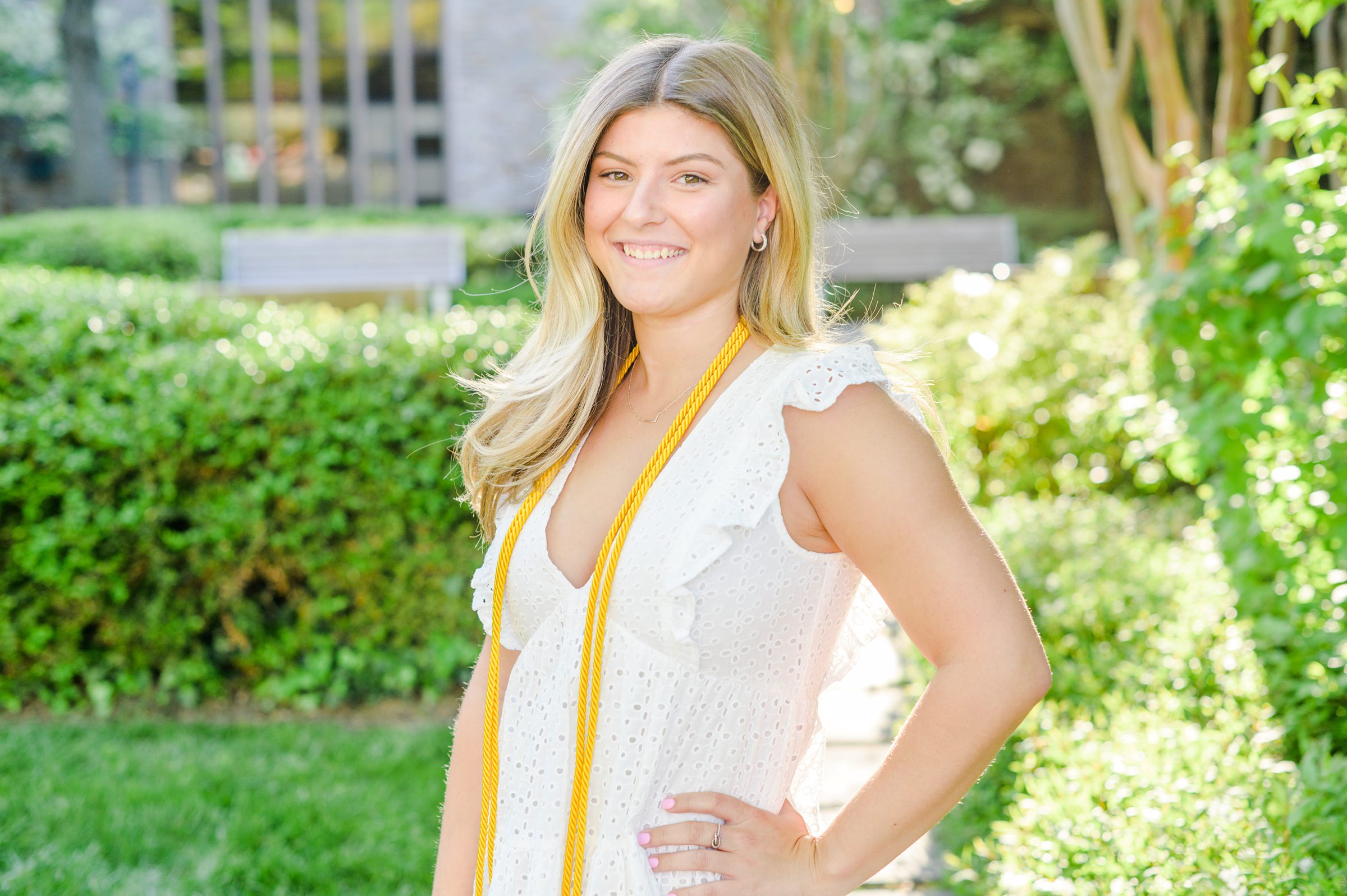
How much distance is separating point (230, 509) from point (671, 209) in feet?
10.0

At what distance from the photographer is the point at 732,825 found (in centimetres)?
143

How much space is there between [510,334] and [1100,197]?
1568cm

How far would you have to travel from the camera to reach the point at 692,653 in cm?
141

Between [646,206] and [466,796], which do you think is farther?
[466,796]

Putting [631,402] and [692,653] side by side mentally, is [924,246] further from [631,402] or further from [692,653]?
[692,653]

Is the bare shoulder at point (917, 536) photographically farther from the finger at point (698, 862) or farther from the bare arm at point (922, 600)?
the finger at point (698, 862)

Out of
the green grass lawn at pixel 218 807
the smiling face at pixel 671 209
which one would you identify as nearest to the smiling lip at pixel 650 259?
the smiling face at pixel 671 209

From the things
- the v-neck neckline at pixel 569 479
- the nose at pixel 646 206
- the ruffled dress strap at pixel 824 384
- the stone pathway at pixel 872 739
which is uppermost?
the nose at pixel 646 206

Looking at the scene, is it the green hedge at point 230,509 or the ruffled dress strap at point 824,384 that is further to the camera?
the green hedge at point 230,509

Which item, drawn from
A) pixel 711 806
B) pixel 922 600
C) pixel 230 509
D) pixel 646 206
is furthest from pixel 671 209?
pixel 230 509

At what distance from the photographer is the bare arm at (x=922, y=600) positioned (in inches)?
51.6

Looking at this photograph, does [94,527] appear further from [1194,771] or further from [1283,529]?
[1283,529]

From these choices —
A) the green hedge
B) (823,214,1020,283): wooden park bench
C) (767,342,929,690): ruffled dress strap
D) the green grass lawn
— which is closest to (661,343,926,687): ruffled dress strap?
(767,342,929,690): ruffled dress strap

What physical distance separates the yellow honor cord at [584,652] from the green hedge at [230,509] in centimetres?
243
